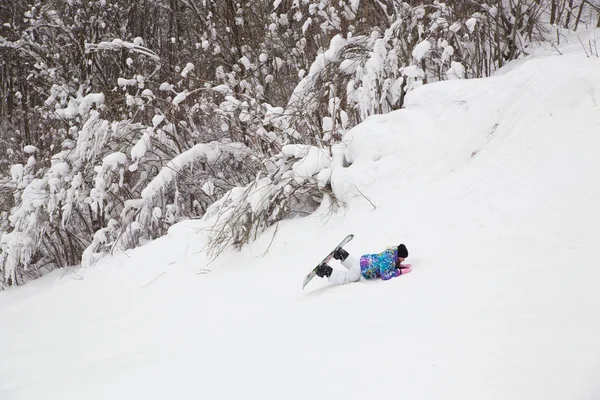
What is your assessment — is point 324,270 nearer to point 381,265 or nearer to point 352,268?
point 352,268

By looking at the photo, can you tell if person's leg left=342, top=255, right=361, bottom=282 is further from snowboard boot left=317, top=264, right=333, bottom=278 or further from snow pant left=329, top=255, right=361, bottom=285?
snowboard boot left=317, top=264, right=333, bottom=278

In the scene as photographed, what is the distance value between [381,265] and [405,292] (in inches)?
14.5

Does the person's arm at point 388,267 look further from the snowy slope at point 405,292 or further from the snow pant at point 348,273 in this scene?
the snow pant at point 348,273

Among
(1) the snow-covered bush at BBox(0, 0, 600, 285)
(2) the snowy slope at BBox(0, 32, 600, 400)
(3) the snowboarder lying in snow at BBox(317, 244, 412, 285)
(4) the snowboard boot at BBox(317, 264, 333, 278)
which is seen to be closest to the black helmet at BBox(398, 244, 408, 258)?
(3) the snowboarder lying in snow at BBox(317, 244, 412, 285)

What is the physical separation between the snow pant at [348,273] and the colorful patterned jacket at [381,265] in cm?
5

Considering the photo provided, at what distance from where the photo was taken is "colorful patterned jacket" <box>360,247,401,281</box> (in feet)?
9.60

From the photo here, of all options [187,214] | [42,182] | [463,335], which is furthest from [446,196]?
[42,182]

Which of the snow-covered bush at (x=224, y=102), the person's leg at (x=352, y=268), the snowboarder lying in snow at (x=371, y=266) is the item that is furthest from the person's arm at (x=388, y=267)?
the snow-covered bush at (x=224, y=102)

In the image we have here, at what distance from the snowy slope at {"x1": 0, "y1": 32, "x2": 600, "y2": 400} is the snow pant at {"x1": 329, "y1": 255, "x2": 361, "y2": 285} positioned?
0.06 meters

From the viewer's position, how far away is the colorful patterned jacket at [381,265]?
115 inches

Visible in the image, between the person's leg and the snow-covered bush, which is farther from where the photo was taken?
the snow-covered bush

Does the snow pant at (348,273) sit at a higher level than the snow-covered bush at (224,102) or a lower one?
lower

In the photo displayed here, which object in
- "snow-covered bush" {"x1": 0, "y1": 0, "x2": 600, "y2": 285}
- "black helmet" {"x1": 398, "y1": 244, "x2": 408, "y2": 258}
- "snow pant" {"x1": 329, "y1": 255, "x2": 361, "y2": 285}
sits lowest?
"snow pant" {"x1": 329, "y1": 255, "x2": 361, "y2": 285}

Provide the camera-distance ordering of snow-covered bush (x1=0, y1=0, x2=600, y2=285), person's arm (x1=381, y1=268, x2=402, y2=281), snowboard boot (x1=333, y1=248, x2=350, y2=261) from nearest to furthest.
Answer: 1. person's arm (x1=381, y1=268, x2=402, y2=281)
2. snowboard boot (x1=333, y1=248, x2=350, y2=261)
3. snow-covered bush (x1=0, y1=0, x2=600, y2=285)
